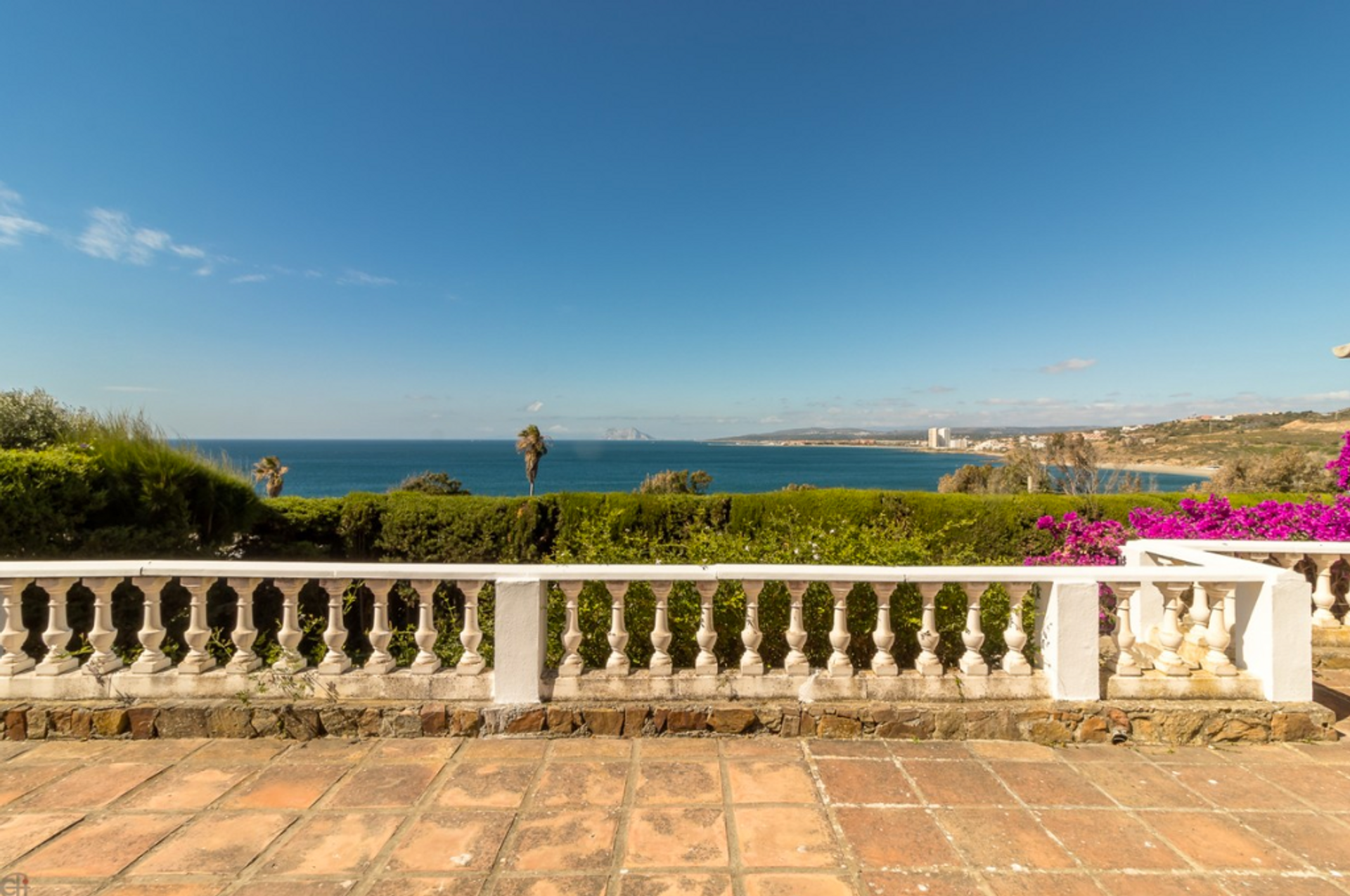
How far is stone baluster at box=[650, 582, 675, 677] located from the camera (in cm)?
325

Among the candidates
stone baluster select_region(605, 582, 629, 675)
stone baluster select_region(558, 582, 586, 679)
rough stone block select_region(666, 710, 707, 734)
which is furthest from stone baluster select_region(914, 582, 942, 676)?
stone baluster select_region(605, 582, 629, 675)

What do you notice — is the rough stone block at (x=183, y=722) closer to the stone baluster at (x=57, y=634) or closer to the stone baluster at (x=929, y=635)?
the stone baluster at (x=57, y=634)

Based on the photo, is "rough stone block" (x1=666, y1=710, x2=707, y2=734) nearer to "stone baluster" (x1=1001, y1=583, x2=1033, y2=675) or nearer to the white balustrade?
the white balustrade

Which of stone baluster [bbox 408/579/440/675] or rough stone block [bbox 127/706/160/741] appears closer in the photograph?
rough stone block [bbox 127/706/160/741]

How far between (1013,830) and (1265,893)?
0.80m

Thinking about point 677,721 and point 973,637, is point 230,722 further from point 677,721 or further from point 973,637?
point 973,637

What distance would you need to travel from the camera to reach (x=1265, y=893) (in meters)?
2.02

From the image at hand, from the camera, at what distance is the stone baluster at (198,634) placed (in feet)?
10.7

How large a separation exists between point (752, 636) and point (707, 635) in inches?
10.6

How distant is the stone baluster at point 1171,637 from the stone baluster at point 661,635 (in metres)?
3.01

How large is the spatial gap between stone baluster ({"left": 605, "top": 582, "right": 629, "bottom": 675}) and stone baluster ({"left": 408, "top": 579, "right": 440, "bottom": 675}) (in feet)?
3.45

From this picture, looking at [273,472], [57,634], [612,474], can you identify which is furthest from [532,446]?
[612,474]

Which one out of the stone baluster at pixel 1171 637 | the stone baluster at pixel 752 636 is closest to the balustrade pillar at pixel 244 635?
the stone baluster at pixel 752 636

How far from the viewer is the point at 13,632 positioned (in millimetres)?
3252
